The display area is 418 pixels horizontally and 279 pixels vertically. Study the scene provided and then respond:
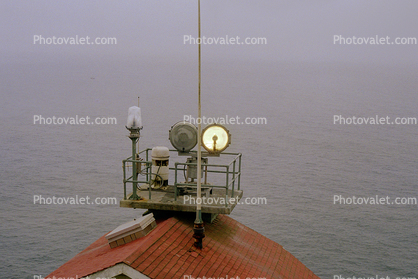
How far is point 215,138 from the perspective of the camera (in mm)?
13914

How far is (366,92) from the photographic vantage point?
12125 cm

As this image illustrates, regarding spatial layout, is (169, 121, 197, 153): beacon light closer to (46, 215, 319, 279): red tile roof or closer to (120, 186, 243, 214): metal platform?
(120, 186, 243, 214): metal platform

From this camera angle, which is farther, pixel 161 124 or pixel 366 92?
pixel 366 92

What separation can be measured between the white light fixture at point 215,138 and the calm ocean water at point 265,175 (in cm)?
1821

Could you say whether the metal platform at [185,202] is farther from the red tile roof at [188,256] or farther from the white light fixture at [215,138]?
the white light fixture at [215,138]

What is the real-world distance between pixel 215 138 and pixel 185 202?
83.8 inches

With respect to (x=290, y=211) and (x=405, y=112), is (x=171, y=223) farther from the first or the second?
(x=405, y=112)

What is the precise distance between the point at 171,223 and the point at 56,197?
31.4 metres

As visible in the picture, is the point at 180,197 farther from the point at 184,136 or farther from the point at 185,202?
the point at 184,136

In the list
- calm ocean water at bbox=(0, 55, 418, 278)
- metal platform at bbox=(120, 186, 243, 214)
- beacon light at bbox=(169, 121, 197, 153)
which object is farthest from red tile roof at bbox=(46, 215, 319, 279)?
calm ocean water at bbox=(0, 55, 418, 278)

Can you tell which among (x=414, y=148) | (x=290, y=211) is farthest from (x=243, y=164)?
(x=414, y=148)

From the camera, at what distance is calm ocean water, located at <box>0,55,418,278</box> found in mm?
32438

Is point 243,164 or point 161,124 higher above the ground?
point 161,124

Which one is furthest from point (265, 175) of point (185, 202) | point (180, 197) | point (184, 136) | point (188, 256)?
point (188, 256)
